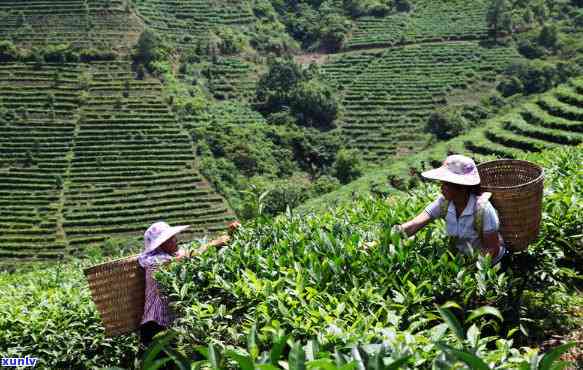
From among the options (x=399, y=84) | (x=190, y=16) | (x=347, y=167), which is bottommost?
(x=347, y=167)

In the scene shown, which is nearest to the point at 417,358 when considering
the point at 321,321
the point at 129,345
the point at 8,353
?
the point at 321,321

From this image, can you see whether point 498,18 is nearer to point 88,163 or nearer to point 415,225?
point 88,163

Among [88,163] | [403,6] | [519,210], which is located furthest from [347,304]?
[403,6]

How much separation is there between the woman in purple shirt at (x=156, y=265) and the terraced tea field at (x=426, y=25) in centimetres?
6664

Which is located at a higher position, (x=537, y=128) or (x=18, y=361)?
(x=18, y=361)

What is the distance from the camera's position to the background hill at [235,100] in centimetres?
4606

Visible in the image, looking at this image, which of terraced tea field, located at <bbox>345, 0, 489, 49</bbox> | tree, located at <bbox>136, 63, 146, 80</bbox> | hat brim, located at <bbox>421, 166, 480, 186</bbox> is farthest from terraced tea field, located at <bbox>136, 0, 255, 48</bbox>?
hat brim, located at <bbox>421, 166, 480, 186</bbox>

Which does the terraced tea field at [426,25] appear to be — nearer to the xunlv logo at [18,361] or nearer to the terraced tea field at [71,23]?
the terraced tea field at [71,23]

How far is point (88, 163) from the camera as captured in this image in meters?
50.5

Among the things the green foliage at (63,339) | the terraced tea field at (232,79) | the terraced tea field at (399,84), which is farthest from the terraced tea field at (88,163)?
the green foliage at (63,339)

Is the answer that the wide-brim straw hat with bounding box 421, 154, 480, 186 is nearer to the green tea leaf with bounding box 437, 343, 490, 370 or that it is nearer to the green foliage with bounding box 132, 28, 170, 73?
the green tea leaf with bounding box 437, 343, 490, 370

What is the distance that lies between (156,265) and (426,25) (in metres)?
70.5

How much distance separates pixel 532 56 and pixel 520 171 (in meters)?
61.9

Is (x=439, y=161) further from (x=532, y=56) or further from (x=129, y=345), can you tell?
(x=129, y=345)
